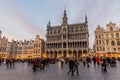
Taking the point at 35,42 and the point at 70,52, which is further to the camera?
the point at 35,42

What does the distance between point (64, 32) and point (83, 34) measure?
1152 cm

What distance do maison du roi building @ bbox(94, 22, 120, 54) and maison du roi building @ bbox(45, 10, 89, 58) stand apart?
7.27 m

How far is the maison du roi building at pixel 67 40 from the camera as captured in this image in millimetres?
85438

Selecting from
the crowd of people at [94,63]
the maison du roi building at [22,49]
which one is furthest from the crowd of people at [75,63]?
the maison du roi building at [22,49]

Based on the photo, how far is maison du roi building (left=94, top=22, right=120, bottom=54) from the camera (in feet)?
246

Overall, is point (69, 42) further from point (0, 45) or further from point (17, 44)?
point (0, 45)

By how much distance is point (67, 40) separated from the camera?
291 feet

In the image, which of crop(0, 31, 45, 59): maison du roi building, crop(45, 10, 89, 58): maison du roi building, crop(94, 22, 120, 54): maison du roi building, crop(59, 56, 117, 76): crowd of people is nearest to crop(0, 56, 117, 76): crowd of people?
crop(59, 56, 117, 76): crowd of people

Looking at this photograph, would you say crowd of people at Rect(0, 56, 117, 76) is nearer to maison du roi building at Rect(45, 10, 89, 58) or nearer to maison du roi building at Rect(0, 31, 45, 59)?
maison du roi building at Rect(45, 10, 89, 58)

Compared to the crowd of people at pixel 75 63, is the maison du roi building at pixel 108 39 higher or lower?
higher

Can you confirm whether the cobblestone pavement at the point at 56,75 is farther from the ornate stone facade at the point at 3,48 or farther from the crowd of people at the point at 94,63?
the ornate stone facade at the point at 3,48

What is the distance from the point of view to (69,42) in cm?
8850

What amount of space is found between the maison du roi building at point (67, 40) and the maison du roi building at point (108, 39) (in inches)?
286

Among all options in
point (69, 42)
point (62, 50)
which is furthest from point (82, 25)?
point (62, 50)
